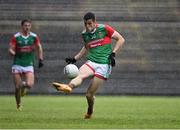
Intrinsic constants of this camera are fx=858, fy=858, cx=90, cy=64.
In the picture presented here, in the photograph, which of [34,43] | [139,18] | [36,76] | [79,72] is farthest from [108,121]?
[139,18]

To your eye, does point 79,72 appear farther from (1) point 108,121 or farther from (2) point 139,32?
(2) point 139,32

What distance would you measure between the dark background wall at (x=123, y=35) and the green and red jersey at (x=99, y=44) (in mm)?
15680

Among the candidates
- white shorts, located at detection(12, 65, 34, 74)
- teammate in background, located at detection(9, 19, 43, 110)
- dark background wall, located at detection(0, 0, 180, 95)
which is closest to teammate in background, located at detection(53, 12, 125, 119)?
teammate in background, located at detection(9, 19, 43, 110)

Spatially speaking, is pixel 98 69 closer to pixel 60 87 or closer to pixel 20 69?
pixel 60 87

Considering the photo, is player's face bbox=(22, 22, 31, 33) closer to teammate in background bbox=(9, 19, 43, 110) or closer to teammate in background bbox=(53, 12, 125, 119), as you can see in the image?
teammate in background bbox=(9, 19, 43, 110)

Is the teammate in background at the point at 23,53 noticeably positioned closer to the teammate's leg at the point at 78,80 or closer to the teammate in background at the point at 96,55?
the teammate in background at the point at 96,55

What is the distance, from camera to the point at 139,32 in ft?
113

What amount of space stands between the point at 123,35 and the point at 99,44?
17602 millimetres

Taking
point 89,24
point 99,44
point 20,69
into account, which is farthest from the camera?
point 20,69

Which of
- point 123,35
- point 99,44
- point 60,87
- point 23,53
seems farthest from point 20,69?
point 123,35

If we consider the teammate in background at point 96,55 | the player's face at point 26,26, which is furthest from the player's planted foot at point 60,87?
the player's face at point 26,26

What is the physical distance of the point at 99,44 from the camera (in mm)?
16766

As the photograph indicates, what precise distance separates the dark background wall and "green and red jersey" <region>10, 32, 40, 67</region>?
35.0ft

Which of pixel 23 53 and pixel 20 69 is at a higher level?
pixel 23 53
